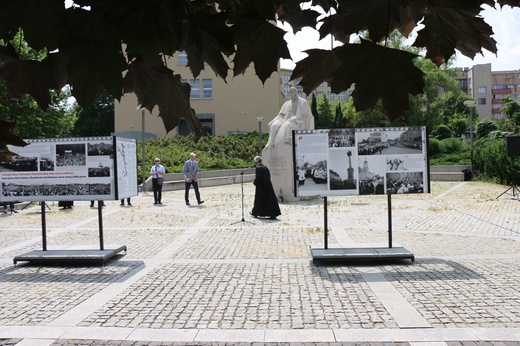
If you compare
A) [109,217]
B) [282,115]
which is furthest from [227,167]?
[109,217]

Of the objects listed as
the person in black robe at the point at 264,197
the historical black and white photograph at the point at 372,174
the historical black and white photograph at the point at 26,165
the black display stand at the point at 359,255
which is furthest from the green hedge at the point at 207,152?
the black display stand at the point at 359,255

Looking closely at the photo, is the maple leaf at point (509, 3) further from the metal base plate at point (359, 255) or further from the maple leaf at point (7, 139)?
the metal base plate at point (359, 255)

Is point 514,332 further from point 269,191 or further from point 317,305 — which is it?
point 269,191

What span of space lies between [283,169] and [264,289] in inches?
473

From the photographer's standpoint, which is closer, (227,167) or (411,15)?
(411,15)

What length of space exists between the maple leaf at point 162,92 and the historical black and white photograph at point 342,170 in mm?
6985

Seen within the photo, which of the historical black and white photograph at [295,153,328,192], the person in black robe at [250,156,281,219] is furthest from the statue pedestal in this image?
the historical black and white photograph at [295,153,328,192]

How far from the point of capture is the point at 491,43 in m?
1.48

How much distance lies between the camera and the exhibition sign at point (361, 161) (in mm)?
Result: 8102

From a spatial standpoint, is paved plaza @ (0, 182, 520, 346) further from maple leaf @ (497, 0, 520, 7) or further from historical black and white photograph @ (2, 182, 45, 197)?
maple leaf @ (497, 0, 520, 7)

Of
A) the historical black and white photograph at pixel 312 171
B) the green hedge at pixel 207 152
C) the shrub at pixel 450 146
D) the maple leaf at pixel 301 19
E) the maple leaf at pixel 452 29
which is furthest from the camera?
the shrub at pixel 450 146

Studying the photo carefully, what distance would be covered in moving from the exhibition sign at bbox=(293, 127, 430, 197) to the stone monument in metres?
9.45

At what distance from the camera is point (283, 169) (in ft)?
59.6

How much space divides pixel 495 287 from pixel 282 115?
14.0m
